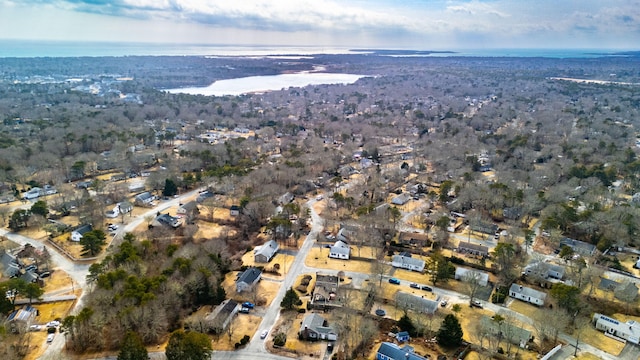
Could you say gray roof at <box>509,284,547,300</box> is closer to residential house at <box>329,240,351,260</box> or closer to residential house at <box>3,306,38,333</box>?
residential house at <box>329,240,351,260</box>

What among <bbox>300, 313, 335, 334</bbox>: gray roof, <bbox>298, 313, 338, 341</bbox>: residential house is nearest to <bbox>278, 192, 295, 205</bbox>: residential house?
<bbox>300, 313, 335, 334</bbox>: gray roof

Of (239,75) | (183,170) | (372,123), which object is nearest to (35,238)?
(183,170)

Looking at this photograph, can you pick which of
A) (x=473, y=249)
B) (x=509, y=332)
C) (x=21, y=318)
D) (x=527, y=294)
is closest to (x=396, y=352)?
(x=509, y=332)

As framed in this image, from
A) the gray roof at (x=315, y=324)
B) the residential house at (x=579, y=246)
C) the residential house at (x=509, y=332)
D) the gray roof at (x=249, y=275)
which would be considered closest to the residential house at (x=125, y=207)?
the gray roof at (x=249, y=275)

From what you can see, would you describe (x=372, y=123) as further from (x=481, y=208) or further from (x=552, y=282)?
(x=552, y=282)

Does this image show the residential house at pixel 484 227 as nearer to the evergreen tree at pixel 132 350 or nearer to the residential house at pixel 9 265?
the evergreen tree at pixel 132 350

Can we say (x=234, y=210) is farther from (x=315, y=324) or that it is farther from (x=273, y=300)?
(x=315, y=324)

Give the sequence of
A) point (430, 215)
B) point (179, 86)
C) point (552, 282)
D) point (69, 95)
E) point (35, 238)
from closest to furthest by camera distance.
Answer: point (552, 282) → point (35, 238) → point (430, 215) → point (69, 95) → point (179, 86)
